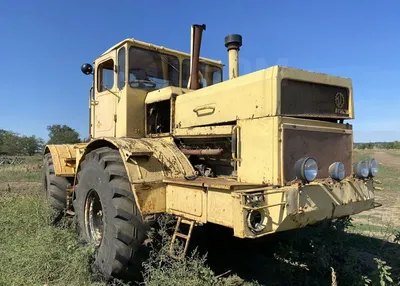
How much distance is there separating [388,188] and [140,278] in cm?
1277

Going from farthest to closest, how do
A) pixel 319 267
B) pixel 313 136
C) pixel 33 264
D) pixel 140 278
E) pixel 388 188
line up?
pixel 388 188, pixel 319 267, pixel 33 264, pixel 140 278, pixel 313 136

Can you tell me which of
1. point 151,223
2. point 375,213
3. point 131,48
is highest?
point 131,48

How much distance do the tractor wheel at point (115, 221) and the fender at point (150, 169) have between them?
14 cm

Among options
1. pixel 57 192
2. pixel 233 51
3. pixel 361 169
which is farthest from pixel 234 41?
pixel 57 192

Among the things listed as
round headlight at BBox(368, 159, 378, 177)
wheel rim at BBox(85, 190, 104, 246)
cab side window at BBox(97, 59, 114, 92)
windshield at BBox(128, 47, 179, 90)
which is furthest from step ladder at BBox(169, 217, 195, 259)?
cab side window at BBox(97, 59, 114, 92)

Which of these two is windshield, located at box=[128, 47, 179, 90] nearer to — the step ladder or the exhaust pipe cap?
the exhaust pipe cap

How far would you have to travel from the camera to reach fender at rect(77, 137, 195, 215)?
3.72 metres

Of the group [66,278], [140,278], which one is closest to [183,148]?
[140,278]

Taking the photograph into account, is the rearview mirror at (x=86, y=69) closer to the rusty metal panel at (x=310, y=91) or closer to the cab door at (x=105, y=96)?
the cab door at (x=105, y=96)

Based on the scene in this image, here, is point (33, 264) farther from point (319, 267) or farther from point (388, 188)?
point (388, 188)

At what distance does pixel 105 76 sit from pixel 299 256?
3.94 meters

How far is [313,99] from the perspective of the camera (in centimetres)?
364

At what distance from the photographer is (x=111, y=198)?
12.7 feet

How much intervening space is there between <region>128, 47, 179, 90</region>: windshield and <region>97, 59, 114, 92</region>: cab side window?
19.8 inches
